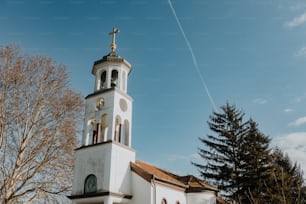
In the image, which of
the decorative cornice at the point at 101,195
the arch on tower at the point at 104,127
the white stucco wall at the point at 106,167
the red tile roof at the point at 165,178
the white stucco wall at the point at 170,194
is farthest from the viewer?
the arch on tower at the point at 104,127

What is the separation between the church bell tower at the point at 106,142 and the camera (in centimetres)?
1319

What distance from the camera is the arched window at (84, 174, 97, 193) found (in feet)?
43.9

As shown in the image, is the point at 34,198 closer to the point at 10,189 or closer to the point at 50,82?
the point at 10,189

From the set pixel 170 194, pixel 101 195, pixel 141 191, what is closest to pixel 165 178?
pixel 170 194

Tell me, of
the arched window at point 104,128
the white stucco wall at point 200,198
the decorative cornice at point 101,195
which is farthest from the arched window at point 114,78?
the white stucco wall at point 200,198

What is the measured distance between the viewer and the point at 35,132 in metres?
16.0

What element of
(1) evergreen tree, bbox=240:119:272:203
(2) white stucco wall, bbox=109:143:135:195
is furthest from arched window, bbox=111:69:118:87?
(1) evergreen tree, bbox=240:119:272:203

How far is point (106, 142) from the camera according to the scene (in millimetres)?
13750

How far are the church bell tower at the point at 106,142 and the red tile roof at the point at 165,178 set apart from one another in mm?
760

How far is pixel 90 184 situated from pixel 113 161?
1747 mm

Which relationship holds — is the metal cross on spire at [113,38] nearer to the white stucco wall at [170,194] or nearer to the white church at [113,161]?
the white church at [113,161]

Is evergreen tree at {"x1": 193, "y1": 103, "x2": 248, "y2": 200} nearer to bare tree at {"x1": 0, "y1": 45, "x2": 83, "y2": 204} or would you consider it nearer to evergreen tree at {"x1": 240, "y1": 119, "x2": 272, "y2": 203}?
evergreen tree at {"x1": 240, "y1": 119, "x2": 272, "y2": 203}

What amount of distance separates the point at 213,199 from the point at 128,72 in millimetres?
9902

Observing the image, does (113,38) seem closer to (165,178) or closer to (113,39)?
(113,39)
